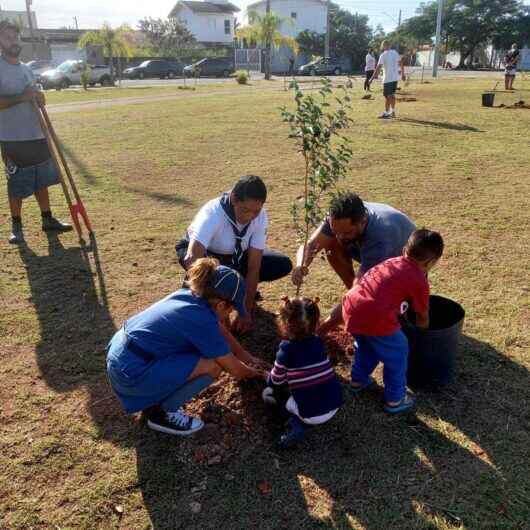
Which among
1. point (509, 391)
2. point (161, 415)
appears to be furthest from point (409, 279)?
point (161, 415)

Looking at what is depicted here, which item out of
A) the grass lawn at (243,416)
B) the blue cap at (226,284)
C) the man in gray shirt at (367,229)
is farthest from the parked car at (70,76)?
the blue cap at (226,284)

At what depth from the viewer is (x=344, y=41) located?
→ 163ft

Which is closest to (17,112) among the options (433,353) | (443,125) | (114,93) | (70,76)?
(433,353)

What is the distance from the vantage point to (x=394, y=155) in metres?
8.76

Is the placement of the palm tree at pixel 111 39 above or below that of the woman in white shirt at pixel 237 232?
above

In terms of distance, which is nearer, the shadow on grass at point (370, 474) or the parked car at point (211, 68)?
the shadow on grass at point (370, 474)

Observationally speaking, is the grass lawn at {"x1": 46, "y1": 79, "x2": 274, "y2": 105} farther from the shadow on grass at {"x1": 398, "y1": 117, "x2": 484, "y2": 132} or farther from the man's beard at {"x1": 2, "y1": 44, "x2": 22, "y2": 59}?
the man's beard at {"x1": 2, "y1": 44, "x2": 22, "y2": 59}

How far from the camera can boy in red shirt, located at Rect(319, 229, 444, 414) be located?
2.54 m

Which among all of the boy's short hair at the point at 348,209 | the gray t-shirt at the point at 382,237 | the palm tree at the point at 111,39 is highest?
the palm tree at the point at 111,39

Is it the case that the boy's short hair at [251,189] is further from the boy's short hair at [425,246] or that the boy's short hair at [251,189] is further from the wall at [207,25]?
the wall at [207,25]

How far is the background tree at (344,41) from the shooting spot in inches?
1951

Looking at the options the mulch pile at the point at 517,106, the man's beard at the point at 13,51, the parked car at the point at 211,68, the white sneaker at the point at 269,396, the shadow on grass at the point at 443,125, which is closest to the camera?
the white sneaker at the point at 269,396

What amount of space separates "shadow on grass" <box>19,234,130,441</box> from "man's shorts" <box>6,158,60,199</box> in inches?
22.4

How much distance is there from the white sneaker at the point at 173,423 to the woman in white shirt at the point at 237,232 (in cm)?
79
